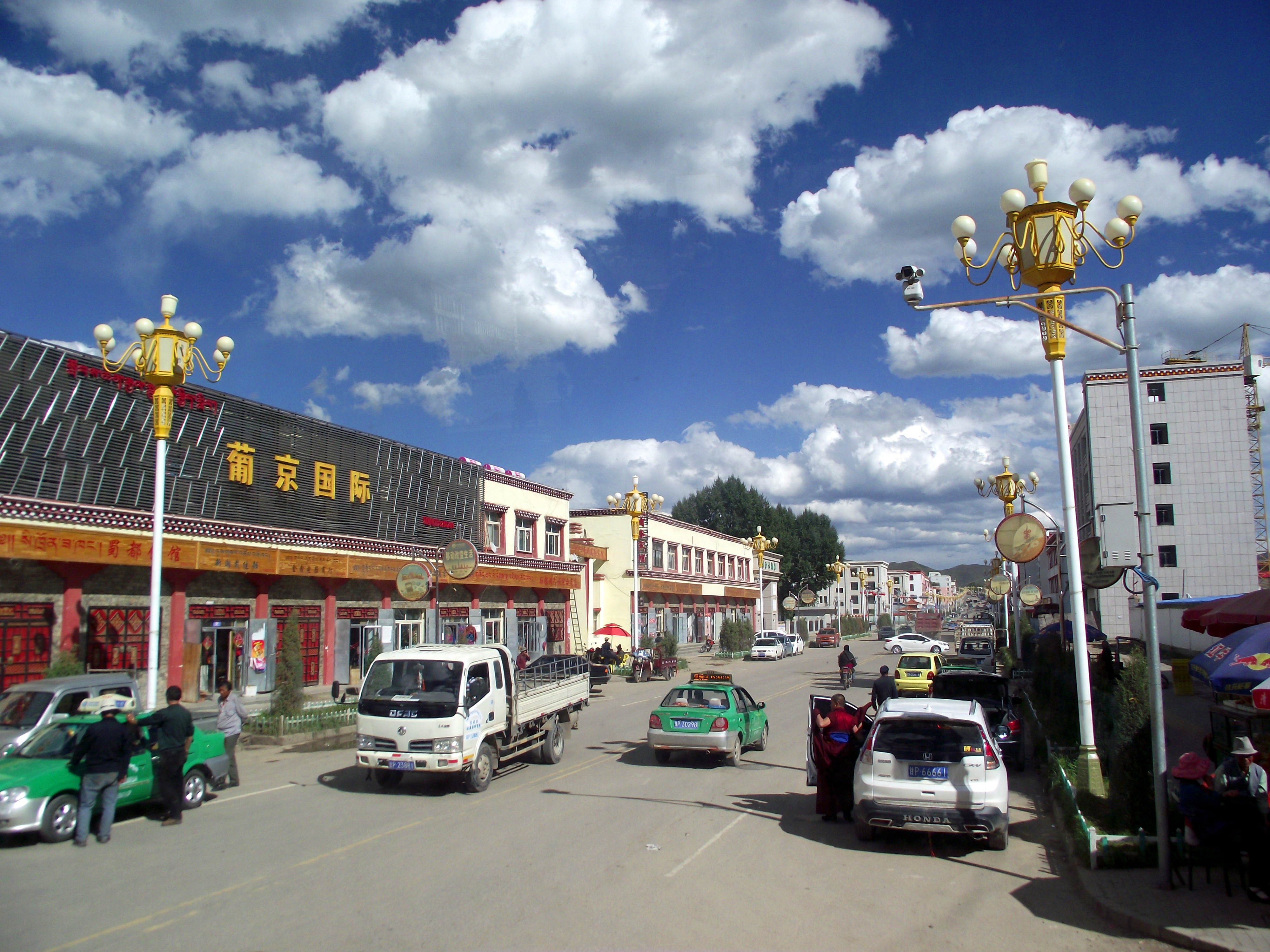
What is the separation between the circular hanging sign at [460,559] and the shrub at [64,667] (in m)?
10.3

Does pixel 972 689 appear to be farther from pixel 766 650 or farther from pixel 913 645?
pixel 913 645

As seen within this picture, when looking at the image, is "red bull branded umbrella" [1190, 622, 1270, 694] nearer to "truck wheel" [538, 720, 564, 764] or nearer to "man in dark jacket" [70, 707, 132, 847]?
"truck wheel" [538, 720, 564, 764]

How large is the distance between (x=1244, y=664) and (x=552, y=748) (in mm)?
10846

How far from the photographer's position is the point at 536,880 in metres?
8.18

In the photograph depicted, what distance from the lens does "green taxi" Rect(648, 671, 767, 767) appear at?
14922mm

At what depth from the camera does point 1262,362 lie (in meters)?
51.2

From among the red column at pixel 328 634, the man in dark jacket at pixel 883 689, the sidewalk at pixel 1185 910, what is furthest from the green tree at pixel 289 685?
the sidewalk at pixel 1185 910

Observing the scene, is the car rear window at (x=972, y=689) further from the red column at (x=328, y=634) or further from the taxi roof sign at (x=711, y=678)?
the red column at (x=328, y=634)

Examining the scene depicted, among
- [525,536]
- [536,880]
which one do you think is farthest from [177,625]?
[525,536]

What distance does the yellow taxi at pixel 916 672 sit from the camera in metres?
24.8

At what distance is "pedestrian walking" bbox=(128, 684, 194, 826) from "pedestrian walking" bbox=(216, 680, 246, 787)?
1935mm

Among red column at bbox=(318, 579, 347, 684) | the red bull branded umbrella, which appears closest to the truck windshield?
the red bull branded umbrella

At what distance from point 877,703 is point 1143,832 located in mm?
8901

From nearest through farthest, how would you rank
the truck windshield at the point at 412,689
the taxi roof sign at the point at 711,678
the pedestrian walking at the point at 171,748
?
the pedestrian walking at the point at 171,748, the truck windshield at the point at 412,689, the taxi roof sign at the point at 711,678
